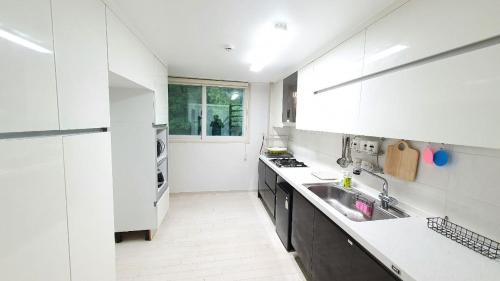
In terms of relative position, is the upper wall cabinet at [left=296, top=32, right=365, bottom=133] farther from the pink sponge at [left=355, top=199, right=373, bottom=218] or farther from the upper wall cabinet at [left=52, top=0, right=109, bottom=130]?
the upper wall cabinet at [left=52, top=0, right=109, bottom=130]

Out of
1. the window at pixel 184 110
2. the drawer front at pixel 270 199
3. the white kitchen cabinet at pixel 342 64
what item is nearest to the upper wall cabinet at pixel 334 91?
the white kitchen cabinet at pixel 342 64

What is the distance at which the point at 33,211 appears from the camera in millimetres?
757

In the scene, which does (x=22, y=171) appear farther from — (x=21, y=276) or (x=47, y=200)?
(x=21, y=276)

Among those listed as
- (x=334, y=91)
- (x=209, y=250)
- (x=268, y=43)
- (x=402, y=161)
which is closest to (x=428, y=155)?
(x=402, y=161)

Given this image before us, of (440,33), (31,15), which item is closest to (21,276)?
(31,15)

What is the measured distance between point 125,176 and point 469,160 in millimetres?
2985

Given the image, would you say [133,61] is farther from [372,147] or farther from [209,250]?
[372,147]

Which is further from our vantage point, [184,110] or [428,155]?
[184,110]

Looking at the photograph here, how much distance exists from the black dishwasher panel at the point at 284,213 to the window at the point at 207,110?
1.82m

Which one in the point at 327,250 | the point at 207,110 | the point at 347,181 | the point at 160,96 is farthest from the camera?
the point at 207,110

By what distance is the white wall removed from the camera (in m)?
3.87

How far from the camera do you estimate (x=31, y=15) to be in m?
0.74

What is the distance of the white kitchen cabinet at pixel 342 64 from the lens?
1.51 metres

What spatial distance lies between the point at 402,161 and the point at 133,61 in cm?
235
